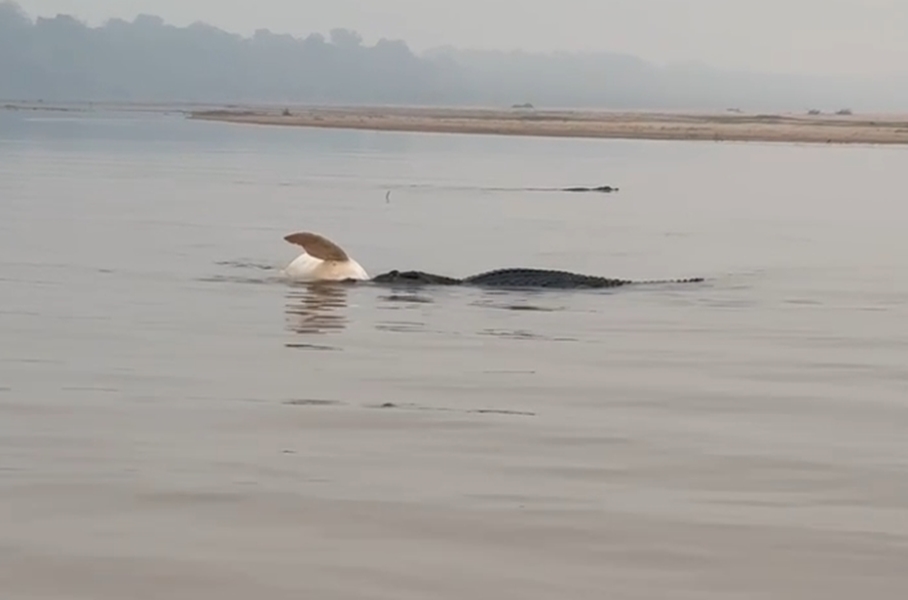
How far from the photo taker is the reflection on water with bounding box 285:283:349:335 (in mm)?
13078

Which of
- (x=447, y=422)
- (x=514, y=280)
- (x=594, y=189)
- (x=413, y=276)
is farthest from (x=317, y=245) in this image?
(x=594, y=189)

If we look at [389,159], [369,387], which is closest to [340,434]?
[369,387]

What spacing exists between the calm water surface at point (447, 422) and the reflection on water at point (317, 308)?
0.06 meters

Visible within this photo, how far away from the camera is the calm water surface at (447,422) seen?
6297 mm

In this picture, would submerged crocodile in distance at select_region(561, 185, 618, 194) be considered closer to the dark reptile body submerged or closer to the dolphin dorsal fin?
the dark reptile body submerged

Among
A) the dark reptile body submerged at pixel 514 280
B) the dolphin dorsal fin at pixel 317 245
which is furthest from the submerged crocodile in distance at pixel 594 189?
the dolphin dorsal fin at pixel 317 245

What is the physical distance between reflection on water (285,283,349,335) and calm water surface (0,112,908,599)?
57 mm

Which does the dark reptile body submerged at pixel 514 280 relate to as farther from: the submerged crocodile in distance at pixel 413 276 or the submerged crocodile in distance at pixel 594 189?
the submerged crocodile in distance at pixel 594 189

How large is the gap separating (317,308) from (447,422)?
527cm

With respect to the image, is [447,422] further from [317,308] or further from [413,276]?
[413,276]

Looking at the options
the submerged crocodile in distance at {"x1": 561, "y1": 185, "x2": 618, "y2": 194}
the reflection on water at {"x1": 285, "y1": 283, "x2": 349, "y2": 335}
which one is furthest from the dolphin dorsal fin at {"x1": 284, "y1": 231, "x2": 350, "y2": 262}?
the submerged crocodile in distance at {"x1": 561, "y1": 185, "x2": 618, "y2": 194}

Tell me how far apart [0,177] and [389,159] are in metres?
17.8

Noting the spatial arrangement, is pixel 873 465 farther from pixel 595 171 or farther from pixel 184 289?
pixel 595 171

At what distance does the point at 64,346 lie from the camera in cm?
1161
